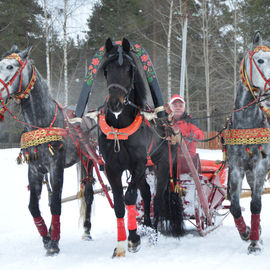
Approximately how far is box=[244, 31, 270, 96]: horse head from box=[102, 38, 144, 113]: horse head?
1.24 meters

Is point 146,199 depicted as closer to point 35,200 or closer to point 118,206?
point 118,206

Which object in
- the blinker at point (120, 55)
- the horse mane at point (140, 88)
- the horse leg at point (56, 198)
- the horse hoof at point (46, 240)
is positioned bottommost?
the horse hoof at point (46, 240)

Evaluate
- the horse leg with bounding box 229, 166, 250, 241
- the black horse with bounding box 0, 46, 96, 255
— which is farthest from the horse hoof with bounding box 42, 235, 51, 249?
the horse leg with bounding box 229, 166, 250, 241

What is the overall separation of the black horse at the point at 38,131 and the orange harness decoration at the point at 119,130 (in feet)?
2.62

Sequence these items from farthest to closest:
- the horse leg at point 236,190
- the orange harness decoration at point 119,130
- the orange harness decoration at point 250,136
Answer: the horse leg at point 236,190 < the orange harness decoration at point 250,136 < the orange harness decoration at point 119,130

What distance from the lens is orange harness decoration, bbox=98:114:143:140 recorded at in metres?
3.95

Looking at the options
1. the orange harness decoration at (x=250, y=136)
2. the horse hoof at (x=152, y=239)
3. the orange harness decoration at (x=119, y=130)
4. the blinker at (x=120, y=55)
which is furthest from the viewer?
the horse hoof at (x=152, y=239)

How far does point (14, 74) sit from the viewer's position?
4.29 metres

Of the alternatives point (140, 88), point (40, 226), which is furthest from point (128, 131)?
point (40, 226)

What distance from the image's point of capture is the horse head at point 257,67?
157 inches

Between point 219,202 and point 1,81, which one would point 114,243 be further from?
point 1,81

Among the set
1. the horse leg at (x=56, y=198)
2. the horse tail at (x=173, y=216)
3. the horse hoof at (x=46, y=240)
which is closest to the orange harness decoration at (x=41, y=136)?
the horse leg at (x=56, y=198)

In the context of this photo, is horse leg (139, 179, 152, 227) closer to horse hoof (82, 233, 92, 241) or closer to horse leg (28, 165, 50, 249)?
horse hoof (82, 233, 92, 241)

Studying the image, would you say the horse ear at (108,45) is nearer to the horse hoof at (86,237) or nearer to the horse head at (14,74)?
the horse head at (14,74)
